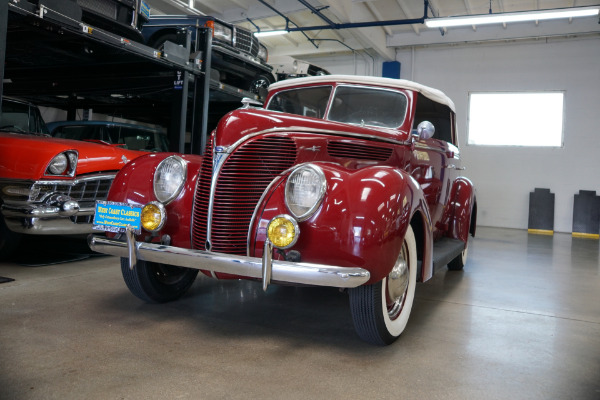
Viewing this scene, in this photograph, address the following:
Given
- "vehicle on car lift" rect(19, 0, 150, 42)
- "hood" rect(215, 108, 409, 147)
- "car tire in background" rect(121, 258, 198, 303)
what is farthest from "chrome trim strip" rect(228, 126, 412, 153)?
"vehicle on car lift" rect(19, 0, 150, 42)

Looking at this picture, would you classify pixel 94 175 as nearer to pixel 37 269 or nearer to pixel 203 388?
pixel 37 269

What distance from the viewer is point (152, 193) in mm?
2553

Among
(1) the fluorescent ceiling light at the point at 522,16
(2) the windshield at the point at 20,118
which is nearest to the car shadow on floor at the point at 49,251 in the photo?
(2) the windshield at the point at 20,118

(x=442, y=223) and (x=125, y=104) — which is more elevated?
(x=125, y=104)

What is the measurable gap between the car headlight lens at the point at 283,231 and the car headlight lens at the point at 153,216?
0.68m

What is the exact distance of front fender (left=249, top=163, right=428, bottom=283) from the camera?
2053 mm

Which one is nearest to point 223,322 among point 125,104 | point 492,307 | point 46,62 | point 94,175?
point 492,307

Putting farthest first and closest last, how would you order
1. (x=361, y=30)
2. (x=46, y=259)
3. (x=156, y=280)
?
(x=361, y=30)
(x=46, y=259)
(x=156, y=280)

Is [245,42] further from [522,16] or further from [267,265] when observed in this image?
[522,16]

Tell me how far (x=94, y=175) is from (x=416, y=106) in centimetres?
277

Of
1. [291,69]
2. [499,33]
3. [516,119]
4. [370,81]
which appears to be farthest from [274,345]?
[499,33]

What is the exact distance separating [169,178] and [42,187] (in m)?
1.69

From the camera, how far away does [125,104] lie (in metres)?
7.80

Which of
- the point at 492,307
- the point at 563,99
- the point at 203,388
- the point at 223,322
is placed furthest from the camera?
the point at 563,99
